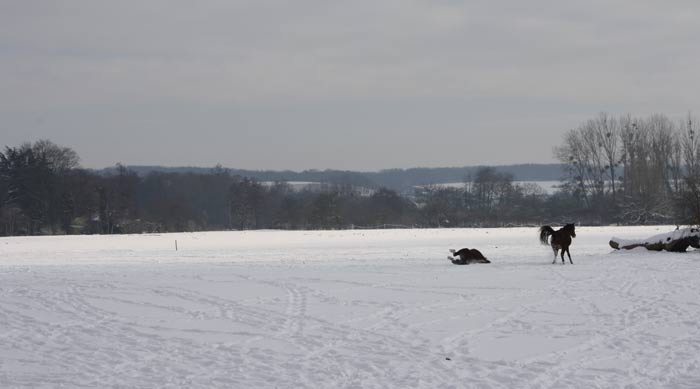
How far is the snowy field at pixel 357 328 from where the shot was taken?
27.1 feet

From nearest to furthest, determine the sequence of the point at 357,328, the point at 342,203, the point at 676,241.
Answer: the point at 357,328 → the point at 676,241 → the point at 342,203

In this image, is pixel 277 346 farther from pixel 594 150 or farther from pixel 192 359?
pixel 594 150

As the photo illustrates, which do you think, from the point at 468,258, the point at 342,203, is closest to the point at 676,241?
the point at 468,258

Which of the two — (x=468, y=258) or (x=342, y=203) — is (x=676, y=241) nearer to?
(x=468, y=258)

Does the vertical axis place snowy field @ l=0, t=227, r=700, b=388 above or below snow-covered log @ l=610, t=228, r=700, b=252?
below

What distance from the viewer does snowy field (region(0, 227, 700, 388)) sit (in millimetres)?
8258

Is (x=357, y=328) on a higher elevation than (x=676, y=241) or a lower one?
lower

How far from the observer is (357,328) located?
36.8 ft

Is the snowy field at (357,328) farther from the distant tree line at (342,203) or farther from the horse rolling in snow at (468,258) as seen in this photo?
the distant tree line at (342,203)

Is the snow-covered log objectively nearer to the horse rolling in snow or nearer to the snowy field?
the snowy field

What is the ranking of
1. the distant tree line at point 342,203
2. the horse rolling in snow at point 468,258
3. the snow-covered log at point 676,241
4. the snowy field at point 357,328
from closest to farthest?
the snowy field at point 357,328 < the horse rolling in snow at point 468,258 < the snow-covered log at point 676,241 < the distant tree line at point 342,203

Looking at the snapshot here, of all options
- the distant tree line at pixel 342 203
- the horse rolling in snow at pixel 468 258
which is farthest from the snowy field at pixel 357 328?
the distant tree line at pixel 342 203

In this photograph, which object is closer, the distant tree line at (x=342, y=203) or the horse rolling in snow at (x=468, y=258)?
the horse rolling in snow at (x=468, y=258)

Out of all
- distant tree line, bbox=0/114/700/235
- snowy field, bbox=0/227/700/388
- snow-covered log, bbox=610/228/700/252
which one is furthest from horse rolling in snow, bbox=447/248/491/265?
distant tree line, bbox=0/114/700/235
